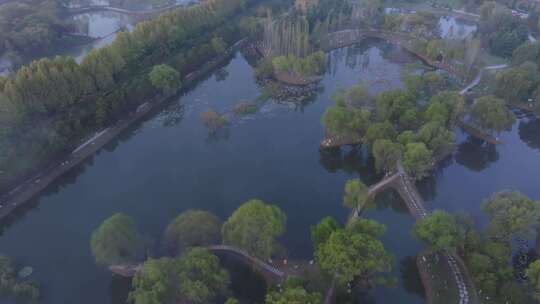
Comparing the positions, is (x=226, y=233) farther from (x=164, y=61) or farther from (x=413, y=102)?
(x=164, y=61)

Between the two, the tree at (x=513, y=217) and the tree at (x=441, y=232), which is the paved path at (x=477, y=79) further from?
the tree at (x=441, y=232)

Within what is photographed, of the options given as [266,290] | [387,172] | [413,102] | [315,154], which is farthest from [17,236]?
[413,102]

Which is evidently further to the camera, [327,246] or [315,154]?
[315,154]

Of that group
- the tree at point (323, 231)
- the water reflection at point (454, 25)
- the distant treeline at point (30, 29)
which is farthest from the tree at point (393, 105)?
the distant treeline at point (30, 29)

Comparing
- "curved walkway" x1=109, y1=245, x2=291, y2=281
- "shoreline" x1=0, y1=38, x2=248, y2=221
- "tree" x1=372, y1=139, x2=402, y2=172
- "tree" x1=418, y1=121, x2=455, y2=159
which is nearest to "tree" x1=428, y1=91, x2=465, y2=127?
"tree" x1=418, y1=121, x2=455, y2=159

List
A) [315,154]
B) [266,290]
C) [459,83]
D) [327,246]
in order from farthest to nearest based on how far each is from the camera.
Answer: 1. [459,83]
2. [315,154]
3. [266,290]
4. [327,246]

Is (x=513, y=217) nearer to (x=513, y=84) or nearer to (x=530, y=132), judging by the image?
(x=530, y=132)

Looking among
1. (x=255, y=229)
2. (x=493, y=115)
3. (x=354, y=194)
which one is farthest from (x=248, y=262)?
(x=493, y=115)
